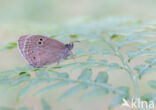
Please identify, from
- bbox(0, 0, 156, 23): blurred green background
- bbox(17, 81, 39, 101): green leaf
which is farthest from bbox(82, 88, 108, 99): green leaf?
bbox(0, 0, 156, 23): blurred green background

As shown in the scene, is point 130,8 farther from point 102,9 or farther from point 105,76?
point 105,76

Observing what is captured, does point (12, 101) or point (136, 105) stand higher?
point (136, 105)

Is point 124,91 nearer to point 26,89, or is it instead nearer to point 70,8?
point 26,89

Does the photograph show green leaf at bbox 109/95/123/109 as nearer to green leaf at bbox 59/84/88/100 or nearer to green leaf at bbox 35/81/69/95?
green leaf at bbox 59/84/88/100

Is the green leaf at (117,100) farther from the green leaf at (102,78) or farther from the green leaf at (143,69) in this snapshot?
the green leaf at (143,69)

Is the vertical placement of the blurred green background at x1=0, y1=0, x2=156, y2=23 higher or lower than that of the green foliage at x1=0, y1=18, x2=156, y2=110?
higher

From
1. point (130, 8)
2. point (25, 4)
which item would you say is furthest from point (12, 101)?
point (130, 8)

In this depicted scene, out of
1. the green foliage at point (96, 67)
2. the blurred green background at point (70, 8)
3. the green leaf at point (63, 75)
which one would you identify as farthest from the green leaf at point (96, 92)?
the blurred green background at point (70, 8)

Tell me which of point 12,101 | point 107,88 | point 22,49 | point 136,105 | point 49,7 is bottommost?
point 12,101
